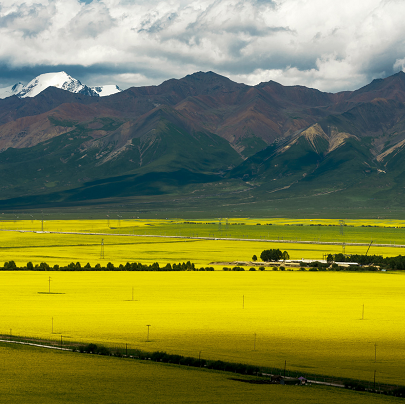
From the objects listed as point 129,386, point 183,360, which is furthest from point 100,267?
point 129,386

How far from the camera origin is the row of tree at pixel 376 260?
102 metres

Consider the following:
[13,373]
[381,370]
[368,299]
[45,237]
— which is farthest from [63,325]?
[45,237]

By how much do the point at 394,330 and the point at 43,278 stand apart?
48964mm

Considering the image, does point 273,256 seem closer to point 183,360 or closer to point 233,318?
point 233,318

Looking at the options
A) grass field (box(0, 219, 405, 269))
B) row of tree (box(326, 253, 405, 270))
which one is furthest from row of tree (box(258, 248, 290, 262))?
row of tree (box(326, 253, 405, 270))

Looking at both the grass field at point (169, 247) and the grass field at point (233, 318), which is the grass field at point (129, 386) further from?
the grass field at point (169, 247)

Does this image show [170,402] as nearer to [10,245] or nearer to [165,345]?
[165,345]

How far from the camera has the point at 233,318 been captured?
48.0 m

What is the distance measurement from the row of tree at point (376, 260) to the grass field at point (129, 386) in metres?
76.4

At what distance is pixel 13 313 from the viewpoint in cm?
4878

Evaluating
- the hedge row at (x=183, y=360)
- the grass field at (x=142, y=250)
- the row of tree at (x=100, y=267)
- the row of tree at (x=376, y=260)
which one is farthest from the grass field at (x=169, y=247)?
the hedge row at (x=183, y=360)

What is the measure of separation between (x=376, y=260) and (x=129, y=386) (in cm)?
8377

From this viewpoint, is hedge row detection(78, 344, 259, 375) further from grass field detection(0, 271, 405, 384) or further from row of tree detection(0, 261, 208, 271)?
row of tree detection(0, 261, 208, 271)

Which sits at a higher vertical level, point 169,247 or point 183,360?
point 169,247
